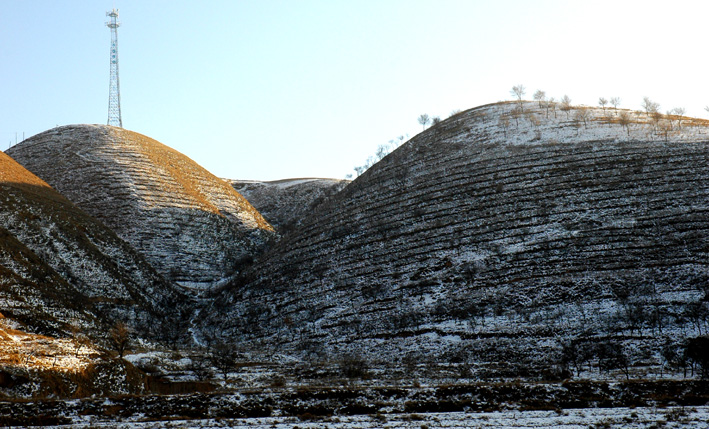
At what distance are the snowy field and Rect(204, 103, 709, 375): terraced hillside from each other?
41.5 feet

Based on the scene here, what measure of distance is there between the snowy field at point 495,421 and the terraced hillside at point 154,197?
3673 centimetres

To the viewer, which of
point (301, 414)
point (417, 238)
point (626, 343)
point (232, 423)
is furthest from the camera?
point (417, 238)

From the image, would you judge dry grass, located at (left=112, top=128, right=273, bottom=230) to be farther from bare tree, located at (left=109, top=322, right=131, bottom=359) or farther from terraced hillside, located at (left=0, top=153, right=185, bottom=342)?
bare tree, located at (left=109, top=322, right=131, bottom=359)

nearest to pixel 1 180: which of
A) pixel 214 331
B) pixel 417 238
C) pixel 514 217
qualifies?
pixel 214 331

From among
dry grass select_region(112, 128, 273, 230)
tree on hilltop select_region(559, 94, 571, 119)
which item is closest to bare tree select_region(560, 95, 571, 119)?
tree on hilltop select_region(559, 94, 571, 119)

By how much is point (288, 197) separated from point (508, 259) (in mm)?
40804

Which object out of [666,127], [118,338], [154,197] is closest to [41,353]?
[118,338]

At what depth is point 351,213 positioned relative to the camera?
5253 centimetres

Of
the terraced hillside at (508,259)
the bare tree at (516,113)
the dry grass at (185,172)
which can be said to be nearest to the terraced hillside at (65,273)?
the terraced hillside at (508,259)

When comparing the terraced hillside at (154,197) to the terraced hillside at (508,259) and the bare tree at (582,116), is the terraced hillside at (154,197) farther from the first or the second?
the bare tree at (582,116)

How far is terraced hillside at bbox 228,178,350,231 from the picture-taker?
70.9 meters

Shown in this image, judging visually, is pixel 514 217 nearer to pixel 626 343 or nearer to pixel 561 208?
pixel 561 208

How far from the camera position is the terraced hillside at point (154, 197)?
5319 centimetres

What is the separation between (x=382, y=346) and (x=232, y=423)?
20541 mm
